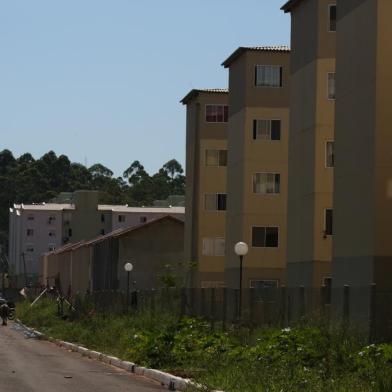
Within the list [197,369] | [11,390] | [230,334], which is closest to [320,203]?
[230,334]

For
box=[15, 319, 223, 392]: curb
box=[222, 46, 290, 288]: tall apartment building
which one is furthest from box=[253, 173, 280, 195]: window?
box=[15, 319, 223, 392]: curb

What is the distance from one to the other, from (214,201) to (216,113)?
18.7 ft

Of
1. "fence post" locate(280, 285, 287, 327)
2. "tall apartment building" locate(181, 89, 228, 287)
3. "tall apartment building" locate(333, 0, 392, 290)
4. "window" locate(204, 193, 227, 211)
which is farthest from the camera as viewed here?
"window" locate(204, 193, 227, 211)

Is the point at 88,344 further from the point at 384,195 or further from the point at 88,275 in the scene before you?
the point at 88,275

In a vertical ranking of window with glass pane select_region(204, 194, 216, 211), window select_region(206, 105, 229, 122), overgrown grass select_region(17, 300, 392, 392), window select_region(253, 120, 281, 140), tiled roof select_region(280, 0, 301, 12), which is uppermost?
tiled roof select_region(280, 0, 301, 12)

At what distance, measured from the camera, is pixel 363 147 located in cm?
3806

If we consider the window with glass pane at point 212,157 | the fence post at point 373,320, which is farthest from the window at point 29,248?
the fence post at point 373,320

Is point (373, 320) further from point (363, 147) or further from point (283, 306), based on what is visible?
point (363, 147)

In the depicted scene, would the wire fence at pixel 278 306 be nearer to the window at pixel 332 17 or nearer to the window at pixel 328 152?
the window at pixel 328 152

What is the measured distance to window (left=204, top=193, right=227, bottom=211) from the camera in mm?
73250

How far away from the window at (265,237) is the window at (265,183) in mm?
2065

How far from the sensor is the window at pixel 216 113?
7312cm

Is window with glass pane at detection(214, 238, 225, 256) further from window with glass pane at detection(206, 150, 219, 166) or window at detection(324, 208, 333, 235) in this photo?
window at detection(324, 208, 333, 235)

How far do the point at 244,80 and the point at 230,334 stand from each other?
35798 millimetres
